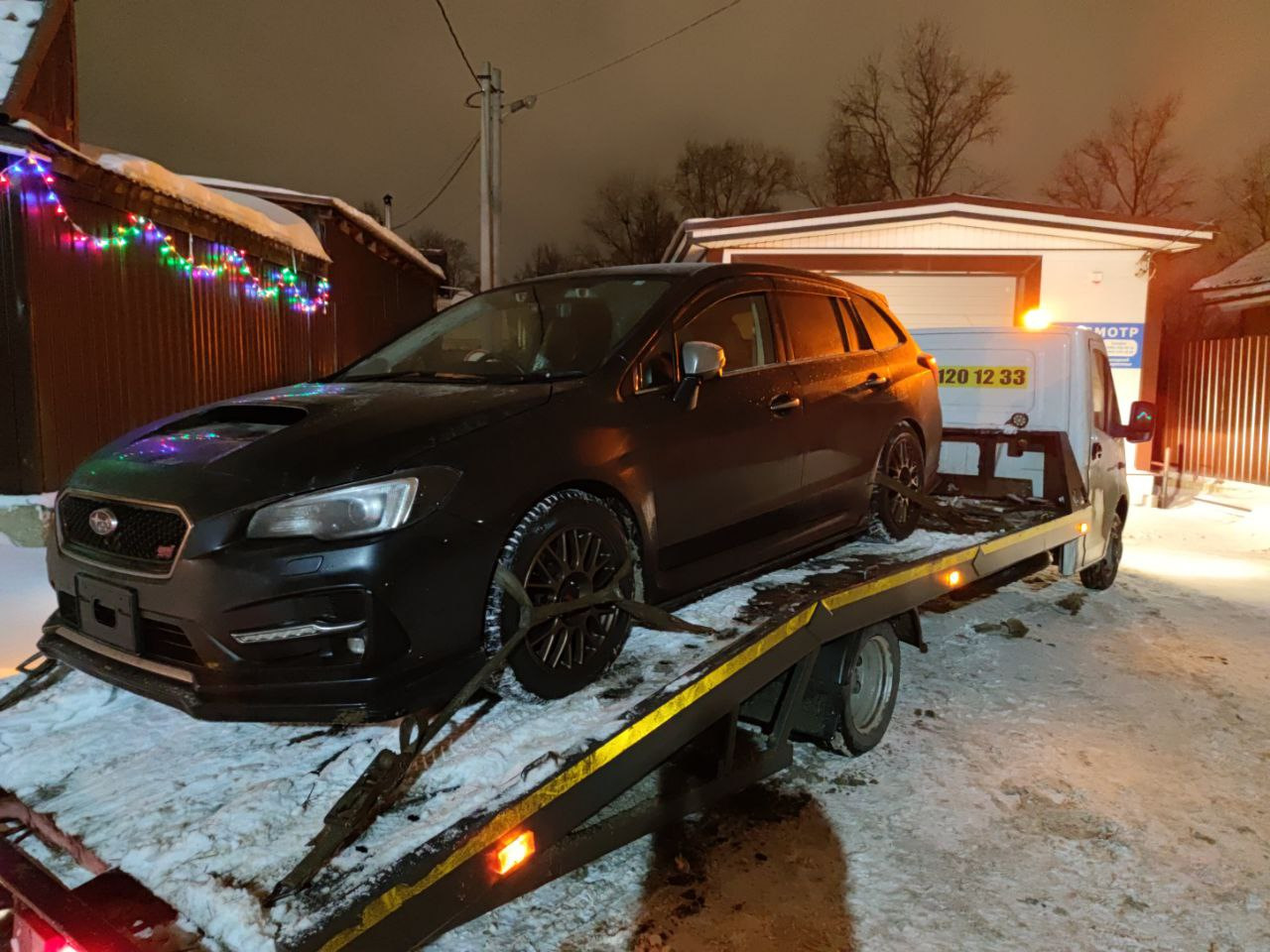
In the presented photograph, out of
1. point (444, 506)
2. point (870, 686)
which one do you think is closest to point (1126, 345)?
point (870, 686)

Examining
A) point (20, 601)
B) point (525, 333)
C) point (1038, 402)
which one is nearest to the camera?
point (525, 333)

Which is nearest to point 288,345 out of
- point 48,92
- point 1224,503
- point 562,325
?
point 48,92

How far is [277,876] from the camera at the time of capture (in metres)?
2.06

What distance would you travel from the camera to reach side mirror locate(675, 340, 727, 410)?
3.37 metres

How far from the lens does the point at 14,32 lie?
7.09 meters

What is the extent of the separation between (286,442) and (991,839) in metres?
3.02

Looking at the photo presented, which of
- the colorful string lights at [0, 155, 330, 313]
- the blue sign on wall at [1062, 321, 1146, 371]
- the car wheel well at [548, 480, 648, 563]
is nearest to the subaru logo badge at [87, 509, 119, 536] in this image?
the car wheel well at [548, 480, 648, 563]

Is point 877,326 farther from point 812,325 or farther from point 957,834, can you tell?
point 957,834

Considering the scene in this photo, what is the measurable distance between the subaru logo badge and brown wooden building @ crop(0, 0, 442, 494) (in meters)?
5.11

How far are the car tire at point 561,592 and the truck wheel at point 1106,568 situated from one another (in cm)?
580

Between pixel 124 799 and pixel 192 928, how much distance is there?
66 centimetres

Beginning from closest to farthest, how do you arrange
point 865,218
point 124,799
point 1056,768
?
point 124,799 < point 1056,768 < point 865,218

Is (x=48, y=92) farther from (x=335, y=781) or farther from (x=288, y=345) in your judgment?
(x=335, y=781)

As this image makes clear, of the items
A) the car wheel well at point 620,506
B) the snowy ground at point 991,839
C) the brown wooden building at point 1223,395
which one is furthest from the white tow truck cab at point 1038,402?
the brown wooden building at point 1223,395
